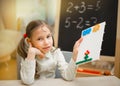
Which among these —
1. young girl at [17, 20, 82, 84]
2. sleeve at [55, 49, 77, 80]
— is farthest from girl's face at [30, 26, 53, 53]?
sleeve at [55, 49, 77, 80]

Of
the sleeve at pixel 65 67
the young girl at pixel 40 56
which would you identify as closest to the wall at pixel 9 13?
the young girl at pixel 40 56

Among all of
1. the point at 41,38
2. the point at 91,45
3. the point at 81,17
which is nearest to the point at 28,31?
the point at 41,38

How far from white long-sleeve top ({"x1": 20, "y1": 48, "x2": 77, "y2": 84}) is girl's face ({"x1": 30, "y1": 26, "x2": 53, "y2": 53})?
63mm

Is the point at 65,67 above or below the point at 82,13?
below

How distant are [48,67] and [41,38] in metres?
0.15

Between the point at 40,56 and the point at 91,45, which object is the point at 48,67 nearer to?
the point at 40,56

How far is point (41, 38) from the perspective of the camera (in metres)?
0.97

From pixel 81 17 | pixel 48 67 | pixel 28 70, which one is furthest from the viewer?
pixel 81 17

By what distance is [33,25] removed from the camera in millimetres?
989

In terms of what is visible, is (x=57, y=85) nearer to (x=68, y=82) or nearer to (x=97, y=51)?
(x=68, y=82)

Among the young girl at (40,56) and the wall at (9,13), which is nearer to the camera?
the young girl at (40,56)

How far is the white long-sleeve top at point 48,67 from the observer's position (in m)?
0.92

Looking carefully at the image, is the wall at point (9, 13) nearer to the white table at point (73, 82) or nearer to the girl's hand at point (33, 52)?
the girl's hand at point (33, 52)

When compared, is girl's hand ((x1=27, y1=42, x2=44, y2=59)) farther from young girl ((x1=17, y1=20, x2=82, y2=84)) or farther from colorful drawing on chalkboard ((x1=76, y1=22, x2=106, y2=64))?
colorful drawing on chalkboard ((x1=76, y1=22, x2=106, y2=64))
